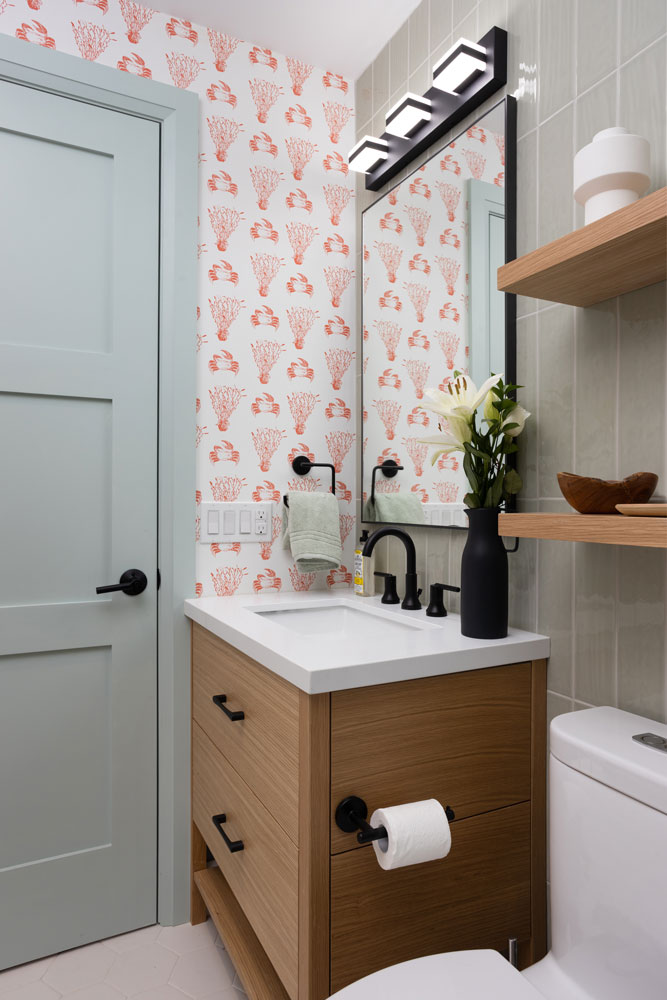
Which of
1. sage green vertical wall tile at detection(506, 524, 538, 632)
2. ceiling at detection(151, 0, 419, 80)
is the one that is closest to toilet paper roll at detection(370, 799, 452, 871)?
sage green vertical wall tile at detection(506, 524, 538, 632)

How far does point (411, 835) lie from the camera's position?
93cm

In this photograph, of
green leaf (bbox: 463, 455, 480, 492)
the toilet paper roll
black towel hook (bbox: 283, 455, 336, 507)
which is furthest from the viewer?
black towel hook (bbox: 283, 455, 336, 507)

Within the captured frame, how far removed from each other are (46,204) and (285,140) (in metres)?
0.72

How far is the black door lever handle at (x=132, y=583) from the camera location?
162 cm

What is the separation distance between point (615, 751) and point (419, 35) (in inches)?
70.5

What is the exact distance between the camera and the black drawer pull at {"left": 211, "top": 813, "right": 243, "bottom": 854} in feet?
4.18

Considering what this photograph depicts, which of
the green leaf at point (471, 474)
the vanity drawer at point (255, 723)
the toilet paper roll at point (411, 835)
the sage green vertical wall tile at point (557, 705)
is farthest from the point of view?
the green leaf at point (471, 474)

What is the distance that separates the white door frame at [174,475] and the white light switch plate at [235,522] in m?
0.06

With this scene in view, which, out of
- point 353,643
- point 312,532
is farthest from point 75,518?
point 353,643

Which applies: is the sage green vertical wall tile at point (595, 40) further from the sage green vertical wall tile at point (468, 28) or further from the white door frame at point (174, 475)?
the white door frame at point (174, 475)

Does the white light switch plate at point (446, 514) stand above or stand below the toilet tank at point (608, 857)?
above

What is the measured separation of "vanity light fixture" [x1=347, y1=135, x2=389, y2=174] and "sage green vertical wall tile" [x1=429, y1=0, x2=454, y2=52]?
25 cm

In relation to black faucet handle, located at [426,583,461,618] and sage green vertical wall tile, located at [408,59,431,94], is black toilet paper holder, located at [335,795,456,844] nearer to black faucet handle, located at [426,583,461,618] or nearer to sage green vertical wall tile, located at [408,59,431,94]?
black faucet handle, located at [426,583,461,618]

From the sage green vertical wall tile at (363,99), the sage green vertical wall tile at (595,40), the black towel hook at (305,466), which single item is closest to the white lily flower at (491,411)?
the sage green vertical wall tile at (595,40)
